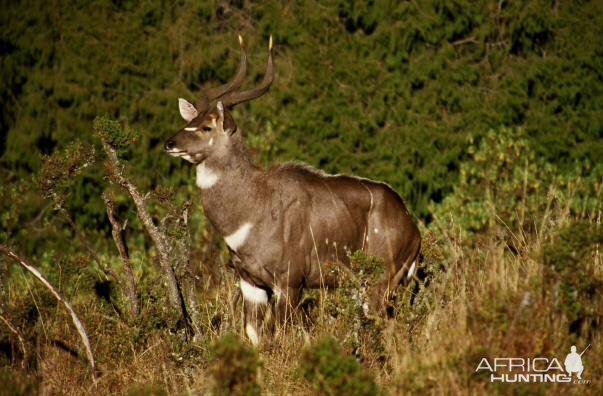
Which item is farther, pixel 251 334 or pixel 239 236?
pixel 251 334

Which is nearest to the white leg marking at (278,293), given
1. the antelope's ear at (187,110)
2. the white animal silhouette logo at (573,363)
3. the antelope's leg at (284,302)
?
the antelope's leg at (284,302)

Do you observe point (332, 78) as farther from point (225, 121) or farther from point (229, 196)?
point (229, 196)

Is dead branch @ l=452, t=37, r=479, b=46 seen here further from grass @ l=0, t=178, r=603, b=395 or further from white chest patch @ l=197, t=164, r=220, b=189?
white chest patch @ l=197, t=164, r=220, b=189

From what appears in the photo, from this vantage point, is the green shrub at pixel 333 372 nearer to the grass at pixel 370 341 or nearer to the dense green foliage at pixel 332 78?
the grass at pixel 370 341

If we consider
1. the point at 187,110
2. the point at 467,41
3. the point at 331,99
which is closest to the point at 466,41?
the point at 467,41

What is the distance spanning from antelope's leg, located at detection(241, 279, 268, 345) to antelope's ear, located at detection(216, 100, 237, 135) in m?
1.26

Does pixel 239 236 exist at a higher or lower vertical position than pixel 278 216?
lower

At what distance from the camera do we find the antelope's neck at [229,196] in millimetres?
5496

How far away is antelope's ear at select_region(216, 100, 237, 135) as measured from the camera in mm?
5465

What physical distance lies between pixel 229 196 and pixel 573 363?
2.85 meters

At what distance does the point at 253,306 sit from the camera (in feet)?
18.7

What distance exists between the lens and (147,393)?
3.59m

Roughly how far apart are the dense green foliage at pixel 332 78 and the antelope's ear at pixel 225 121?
366cm

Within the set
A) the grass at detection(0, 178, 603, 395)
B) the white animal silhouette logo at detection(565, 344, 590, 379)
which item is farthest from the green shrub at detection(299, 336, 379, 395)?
the white animal silhouette logo at detection(565, 344, 590, 379)
